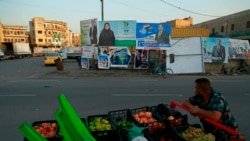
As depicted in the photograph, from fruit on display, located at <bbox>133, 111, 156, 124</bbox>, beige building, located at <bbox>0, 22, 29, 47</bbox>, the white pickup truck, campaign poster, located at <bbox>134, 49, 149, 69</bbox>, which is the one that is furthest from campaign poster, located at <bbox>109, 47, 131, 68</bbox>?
beige building, located at <bbox>0, 22, 29, 47</bbox>

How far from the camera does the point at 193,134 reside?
10.7 feet

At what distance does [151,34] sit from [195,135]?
1483cm

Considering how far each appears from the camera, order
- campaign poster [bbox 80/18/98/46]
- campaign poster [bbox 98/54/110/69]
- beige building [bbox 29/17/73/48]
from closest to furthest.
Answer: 1. campaign poster [bbox 98/54/110/69]
2. campaign poster [bbox 80/18/98/46]
3. beige building [bbox 29/17/73/48]

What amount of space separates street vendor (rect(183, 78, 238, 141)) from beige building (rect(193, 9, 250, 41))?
3067 cm

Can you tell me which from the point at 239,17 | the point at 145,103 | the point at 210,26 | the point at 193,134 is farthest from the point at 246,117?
the point at 210,26

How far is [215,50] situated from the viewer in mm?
16734

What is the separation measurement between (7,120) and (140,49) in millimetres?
12790

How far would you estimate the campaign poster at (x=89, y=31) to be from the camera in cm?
1908

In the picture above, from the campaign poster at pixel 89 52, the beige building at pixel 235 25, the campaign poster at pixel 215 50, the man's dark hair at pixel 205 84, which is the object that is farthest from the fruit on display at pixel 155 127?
the beige building at pixel 235 25

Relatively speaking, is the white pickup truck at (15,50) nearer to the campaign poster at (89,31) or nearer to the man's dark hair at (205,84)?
the campaign poster at (89,31)

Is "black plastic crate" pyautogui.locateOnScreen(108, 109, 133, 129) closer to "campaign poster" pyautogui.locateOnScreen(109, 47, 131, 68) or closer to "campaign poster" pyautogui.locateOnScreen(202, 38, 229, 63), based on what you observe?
"campaign poster" pyautogui.locateOnScreen(202, 38, 229, 63)

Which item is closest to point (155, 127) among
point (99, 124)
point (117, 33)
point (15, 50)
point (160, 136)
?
point (160, 136)

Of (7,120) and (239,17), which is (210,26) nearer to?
(239,17)

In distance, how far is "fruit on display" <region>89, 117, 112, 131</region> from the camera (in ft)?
11.4
